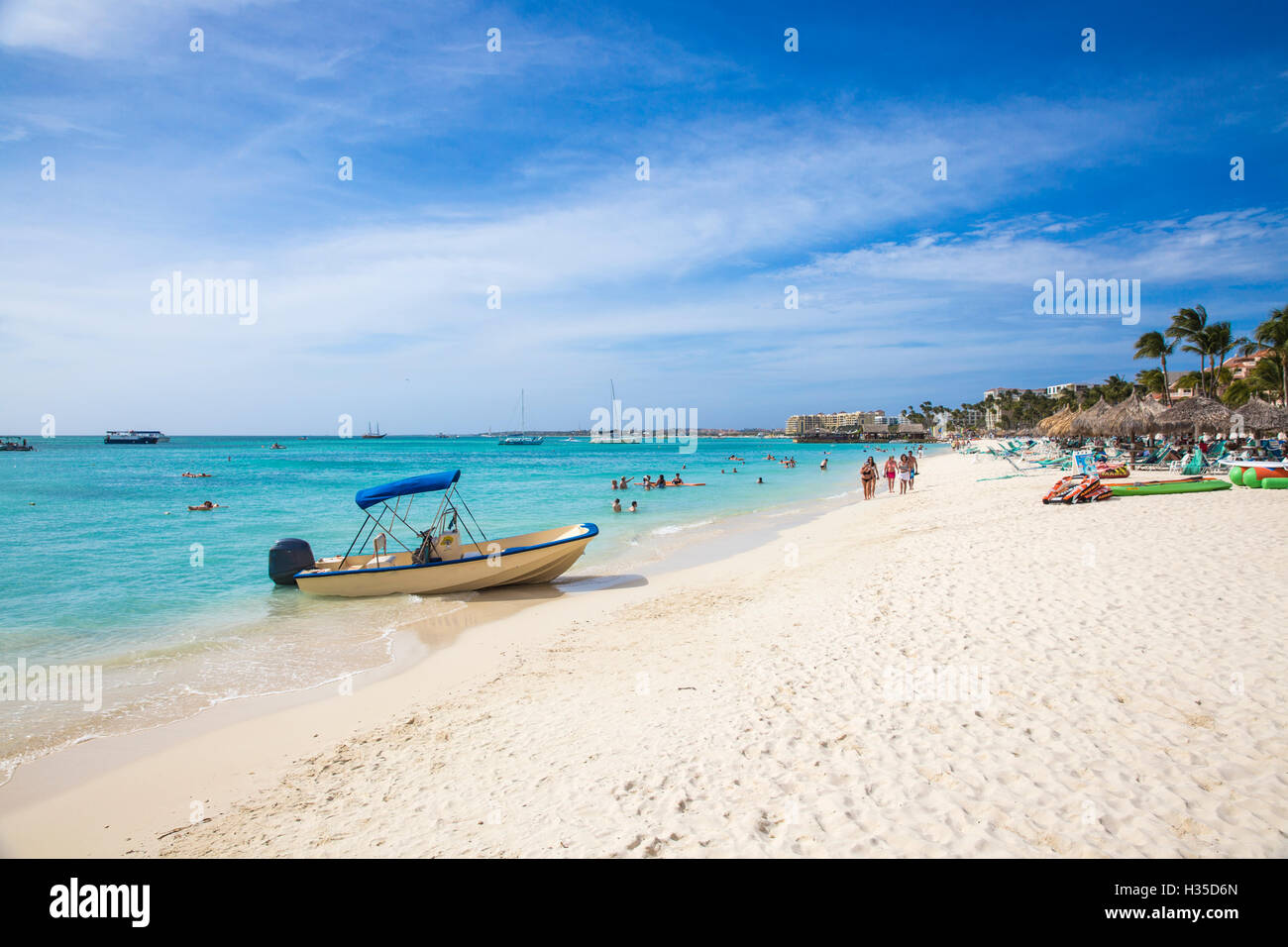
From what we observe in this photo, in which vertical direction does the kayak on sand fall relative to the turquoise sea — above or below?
above

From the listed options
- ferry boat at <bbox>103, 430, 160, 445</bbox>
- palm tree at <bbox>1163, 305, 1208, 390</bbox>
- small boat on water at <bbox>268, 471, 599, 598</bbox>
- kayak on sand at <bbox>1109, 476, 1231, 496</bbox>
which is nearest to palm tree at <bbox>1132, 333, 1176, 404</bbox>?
palm tree at <bbox>1163, 305, 1208, 390</bbox>

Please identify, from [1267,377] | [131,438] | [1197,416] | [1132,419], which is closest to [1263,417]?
[1197,416]

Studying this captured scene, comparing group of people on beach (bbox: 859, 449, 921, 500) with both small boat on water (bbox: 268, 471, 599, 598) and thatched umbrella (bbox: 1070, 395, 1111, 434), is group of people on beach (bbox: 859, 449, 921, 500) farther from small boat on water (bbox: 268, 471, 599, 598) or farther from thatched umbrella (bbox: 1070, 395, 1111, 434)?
small boat on water (bbox: 268, 471, 599, 598)

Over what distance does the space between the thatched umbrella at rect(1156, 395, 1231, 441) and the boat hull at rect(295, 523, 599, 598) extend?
105 ft

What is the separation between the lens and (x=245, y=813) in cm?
481

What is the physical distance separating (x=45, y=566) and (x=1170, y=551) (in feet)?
79.3

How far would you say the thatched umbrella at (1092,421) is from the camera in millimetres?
36062

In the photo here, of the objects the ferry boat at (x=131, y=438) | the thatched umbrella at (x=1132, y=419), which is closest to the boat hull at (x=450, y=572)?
the thatched umbrella at (x=1132, y=419)

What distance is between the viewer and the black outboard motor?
1334 centimetres

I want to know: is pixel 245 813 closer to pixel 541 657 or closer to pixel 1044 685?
pixel 541 657

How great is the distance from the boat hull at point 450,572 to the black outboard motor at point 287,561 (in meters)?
0.47

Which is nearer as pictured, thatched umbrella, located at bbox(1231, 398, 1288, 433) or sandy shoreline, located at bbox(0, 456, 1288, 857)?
sandy shoreline, located at bbox(0, 456, 1288, 857)

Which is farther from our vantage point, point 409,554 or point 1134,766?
point 409,554
